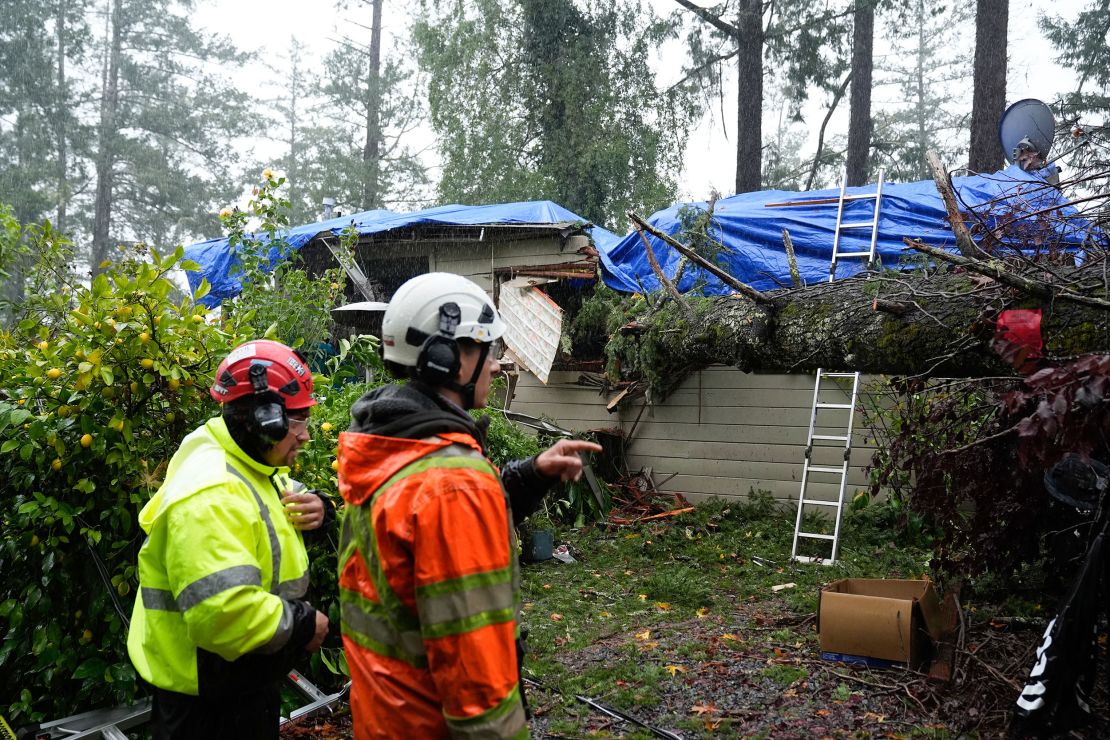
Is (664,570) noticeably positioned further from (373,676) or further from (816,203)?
(373,676)

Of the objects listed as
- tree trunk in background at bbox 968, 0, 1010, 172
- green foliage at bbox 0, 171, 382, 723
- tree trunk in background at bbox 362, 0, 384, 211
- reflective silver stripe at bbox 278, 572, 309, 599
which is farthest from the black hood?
tree trunk in background at bbox 362, 0, 384, 211

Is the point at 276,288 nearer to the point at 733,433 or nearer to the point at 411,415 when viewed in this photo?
the point at 733,433

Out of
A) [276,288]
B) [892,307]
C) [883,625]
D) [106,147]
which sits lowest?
[883,625]

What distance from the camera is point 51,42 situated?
2338cm

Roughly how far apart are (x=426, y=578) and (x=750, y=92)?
48.5ft

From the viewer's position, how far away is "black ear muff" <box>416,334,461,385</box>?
200 cm

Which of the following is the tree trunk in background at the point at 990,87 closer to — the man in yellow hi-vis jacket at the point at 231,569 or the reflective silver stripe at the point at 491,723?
the man in yellow hi-vis jacket at the point at 231,569

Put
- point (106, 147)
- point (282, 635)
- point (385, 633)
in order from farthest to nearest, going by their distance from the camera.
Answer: point (106, 147), point (282, 635), point (385, 633)

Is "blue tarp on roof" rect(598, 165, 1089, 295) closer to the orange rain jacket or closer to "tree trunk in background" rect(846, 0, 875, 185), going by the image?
"tree trunk in background" rect(846, 0, 875, 185)

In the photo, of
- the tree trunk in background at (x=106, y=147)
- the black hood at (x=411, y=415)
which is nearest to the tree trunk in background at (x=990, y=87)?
the black hood at (x=411, y=415)

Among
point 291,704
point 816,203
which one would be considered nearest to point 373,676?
point 291,704

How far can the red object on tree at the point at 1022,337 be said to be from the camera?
12.0ft

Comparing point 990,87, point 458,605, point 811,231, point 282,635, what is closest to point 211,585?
point 282,635

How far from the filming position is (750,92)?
48.3 ft
